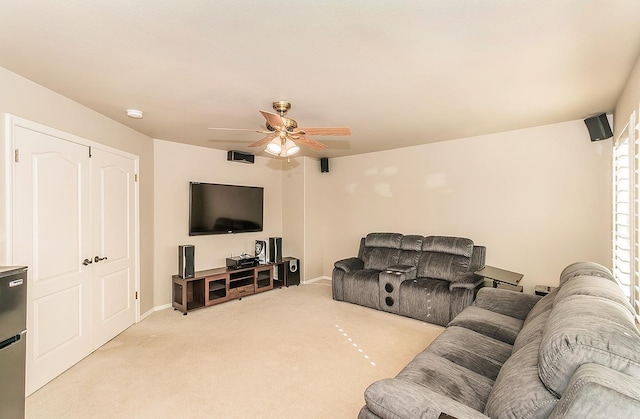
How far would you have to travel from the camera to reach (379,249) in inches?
194

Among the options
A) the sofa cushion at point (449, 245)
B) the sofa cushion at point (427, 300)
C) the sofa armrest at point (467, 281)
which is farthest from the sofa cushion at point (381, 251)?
the sofa armrest at point (467, 281)

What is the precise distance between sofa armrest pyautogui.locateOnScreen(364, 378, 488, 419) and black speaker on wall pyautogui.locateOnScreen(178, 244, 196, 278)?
357 centimetres

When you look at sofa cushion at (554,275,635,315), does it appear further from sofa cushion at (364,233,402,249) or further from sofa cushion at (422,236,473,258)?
sofa cushion at (364,233,402,249)

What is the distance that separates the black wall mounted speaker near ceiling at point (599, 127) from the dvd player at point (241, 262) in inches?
191

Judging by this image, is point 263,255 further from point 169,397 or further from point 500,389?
point 500,389

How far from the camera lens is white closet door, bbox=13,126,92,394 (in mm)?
2367

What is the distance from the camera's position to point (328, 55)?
78.9 inches

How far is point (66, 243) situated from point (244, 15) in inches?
103

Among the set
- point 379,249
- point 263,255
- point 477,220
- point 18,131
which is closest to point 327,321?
point 379,249

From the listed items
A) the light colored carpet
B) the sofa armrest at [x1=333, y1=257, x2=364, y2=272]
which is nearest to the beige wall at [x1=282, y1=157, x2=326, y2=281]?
the sofa armrest at [x1=333, y1=257, x2=364, y2=272]

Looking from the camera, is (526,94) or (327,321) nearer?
(526,94)

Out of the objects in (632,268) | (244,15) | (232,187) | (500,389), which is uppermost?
(244,15)

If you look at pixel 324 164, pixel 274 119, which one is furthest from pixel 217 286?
pixel 274 119

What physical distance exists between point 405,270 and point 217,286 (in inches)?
113
